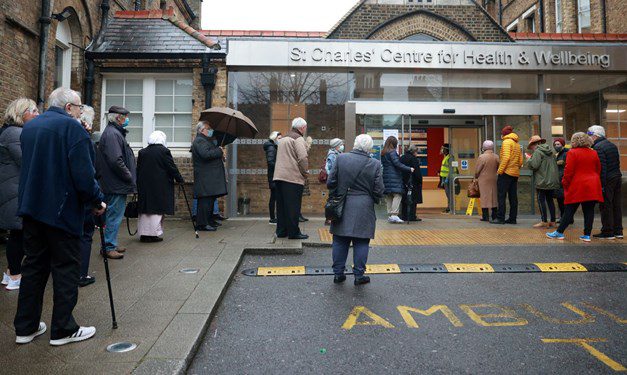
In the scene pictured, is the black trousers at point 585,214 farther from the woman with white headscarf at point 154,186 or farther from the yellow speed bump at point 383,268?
the woman with white headscarf at point 154,186

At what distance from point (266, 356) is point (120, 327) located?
1203mm

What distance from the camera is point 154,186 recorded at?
670 cm

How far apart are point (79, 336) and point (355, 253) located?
286 centimetres

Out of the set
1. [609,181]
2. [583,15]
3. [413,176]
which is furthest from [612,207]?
[583,15]

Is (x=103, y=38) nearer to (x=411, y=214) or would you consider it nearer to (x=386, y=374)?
(x=411, y=214)

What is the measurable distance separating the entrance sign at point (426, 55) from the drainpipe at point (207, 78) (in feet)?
1.66

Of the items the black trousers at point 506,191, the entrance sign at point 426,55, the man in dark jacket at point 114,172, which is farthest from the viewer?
the entrance sign at point 426,55

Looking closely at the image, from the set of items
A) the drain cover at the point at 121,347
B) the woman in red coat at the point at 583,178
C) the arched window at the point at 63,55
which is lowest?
the drain cover at the point at 121,347

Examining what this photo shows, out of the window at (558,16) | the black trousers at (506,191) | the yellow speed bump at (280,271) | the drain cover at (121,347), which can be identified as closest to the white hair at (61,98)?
the drain cover at (121,347)

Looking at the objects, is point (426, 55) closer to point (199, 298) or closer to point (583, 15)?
point (583, 15)

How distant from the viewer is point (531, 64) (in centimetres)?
1117

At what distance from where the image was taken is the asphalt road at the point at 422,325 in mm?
3018

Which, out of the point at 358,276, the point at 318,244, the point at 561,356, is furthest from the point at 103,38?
the point at 561,356

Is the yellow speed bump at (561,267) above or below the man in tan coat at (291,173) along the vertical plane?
below
